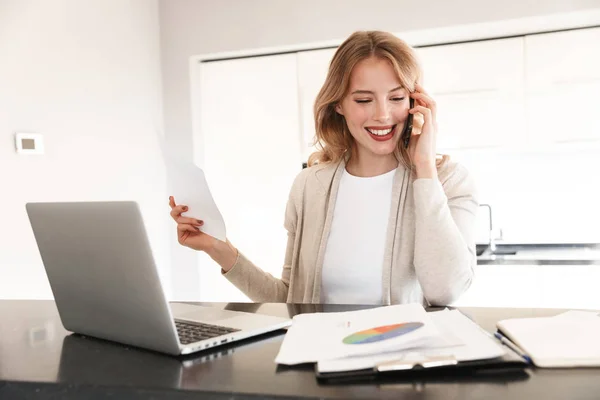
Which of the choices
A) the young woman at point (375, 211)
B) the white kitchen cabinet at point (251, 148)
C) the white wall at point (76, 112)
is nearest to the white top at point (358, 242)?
the young woman at point (375, 211)

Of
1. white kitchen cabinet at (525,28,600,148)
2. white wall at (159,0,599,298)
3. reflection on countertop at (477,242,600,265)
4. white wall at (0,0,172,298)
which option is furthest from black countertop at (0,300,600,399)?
white kitchen cabinet at (525,28,600,148)

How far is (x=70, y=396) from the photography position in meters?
0.75

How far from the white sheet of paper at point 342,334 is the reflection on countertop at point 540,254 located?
2426 millimetres

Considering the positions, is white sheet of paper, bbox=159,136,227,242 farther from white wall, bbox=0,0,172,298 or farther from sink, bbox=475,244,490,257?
sink, bbox=475,244,490,257

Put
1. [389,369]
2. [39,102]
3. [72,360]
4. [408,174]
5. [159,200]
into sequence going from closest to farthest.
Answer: [389,369], [72,360], [408,174], [39,102], [159,200]

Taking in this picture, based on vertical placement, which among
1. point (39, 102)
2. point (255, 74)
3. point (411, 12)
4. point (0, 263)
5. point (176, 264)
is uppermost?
point (411, 12)

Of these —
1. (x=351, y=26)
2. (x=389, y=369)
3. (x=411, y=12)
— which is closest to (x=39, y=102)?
(x=351, y=26)

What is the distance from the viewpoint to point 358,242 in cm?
157

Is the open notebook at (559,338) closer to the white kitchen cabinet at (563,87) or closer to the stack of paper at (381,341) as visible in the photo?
the stack of paper at (381,341)

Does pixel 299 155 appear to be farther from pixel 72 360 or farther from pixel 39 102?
pixel 72 360

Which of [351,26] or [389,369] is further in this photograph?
[351,26]

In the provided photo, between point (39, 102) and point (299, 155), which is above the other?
point (39, 102)

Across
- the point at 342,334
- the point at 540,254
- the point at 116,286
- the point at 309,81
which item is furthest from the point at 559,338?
the point at 309,81

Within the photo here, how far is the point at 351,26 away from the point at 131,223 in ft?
8.91
